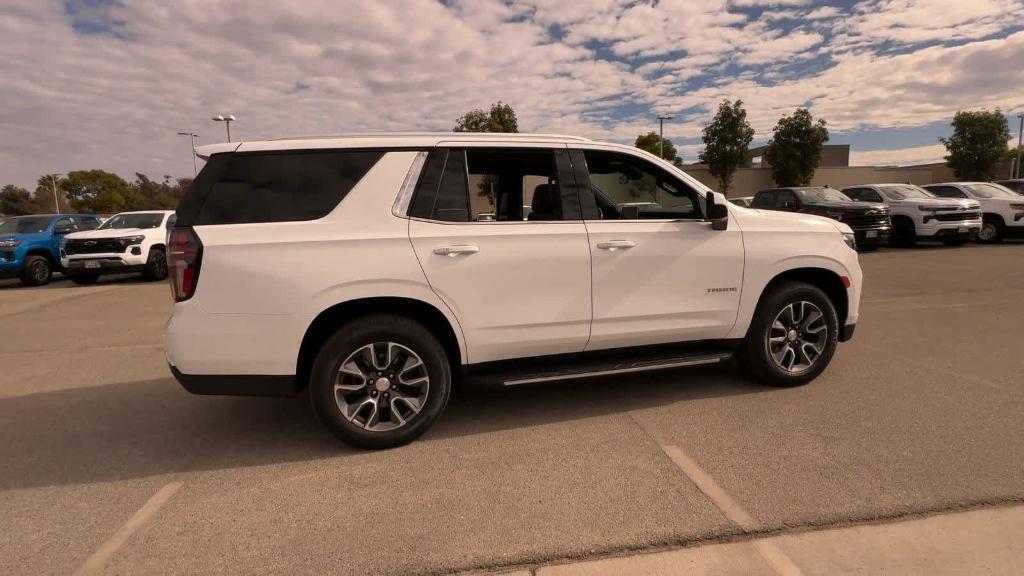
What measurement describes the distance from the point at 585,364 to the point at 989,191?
18727mm

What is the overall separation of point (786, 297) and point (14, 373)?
691 centimetres

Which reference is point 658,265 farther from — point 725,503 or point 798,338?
point 725,503

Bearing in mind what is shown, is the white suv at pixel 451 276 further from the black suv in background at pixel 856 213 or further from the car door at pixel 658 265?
the black suv in background at pixel 856 213

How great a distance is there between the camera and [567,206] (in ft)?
12.3

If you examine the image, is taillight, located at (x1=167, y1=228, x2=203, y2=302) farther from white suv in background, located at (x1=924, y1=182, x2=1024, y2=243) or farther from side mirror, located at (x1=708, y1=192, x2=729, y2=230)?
white suv in background, located at (x1=924, y1=182, x2=1024, y2=243)

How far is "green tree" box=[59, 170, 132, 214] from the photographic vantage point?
299 feet

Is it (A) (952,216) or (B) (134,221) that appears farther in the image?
(A) (952,216)

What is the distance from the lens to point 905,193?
1573 cm

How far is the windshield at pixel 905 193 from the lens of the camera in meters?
15.5

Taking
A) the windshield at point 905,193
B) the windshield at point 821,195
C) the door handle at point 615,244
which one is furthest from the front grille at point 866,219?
the door handle at point 615,244

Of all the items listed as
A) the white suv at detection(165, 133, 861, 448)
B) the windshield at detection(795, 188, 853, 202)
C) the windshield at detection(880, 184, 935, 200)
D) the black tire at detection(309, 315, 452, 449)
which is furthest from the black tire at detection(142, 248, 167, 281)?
the windshield at detection(880, 184, 935, 200)

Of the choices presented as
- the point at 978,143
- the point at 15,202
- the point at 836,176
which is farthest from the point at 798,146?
the point at 15,202

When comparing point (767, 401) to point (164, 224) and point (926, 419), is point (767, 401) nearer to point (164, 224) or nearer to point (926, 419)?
point (926, 419)

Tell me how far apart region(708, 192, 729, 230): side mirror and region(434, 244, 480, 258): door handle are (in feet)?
5.57
